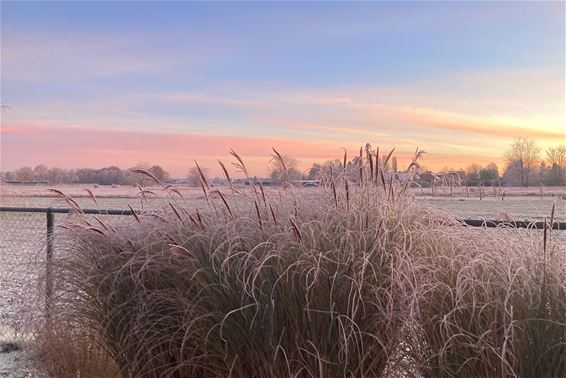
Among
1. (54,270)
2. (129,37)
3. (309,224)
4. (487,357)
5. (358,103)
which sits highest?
(129,37)

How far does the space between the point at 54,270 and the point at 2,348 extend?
7.17 ft

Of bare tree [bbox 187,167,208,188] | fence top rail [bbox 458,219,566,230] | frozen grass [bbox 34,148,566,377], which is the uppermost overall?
bare tree [bbox 187,167,208,188]

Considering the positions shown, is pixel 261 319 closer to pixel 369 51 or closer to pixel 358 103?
pixel 369 51

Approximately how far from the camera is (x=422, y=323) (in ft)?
9.13

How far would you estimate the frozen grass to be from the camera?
2650 millimetres

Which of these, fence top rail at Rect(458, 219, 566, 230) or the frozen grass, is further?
fence top rail at Rect(458, 219, 566, 230)

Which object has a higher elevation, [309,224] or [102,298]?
[309,224]

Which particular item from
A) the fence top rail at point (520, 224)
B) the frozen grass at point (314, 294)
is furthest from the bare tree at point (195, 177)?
the fence top rail at point (520, 224)

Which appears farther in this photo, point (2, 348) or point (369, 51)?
point (369, 51)

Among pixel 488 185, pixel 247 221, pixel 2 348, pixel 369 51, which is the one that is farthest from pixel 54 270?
pixel 369 51

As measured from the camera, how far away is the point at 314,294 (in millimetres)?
2896

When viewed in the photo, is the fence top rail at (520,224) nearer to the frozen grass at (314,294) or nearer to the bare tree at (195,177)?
the frozen grass at (314,294)

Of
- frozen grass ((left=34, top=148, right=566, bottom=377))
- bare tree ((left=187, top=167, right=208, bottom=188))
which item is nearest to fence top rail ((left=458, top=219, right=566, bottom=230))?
frozen grass ((left=34, top=148, right=566, bottom=377))

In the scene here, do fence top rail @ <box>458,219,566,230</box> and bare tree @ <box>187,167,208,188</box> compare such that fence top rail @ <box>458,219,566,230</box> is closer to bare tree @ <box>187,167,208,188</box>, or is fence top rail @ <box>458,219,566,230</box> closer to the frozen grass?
the frozen grass
